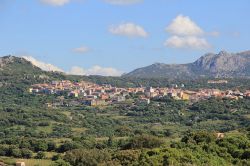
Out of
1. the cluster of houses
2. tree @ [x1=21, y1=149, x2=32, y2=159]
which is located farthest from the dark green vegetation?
the cluster of houses

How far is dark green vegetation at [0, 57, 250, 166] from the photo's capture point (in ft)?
117

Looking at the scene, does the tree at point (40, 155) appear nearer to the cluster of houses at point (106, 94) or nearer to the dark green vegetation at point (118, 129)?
the dark green vegetation at point (118, 129)

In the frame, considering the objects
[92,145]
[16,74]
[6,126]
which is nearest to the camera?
[92,145]

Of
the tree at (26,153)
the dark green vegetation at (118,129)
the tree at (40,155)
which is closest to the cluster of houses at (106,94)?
the dark green vegetation at (118,129)

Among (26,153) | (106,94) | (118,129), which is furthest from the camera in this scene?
(106,94)

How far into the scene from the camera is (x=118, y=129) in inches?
3051

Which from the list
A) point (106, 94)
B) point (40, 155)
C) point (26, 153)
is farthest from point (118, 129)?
point (106, 94)

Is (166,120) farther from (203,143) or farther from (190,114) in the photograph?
(203,143)

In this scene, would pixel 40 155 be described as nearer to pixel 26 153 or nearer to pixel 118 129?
pixel 26 153

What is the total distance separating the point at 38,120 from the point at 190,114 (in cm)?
3001

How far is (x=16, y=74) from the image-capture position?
161000 millimetres

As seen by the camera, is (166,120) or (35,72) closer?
(166,120)

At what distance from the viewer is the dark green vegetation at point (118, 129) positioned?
35688mm

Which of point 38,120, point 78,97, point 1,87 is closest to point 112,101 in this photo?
point 78,97
